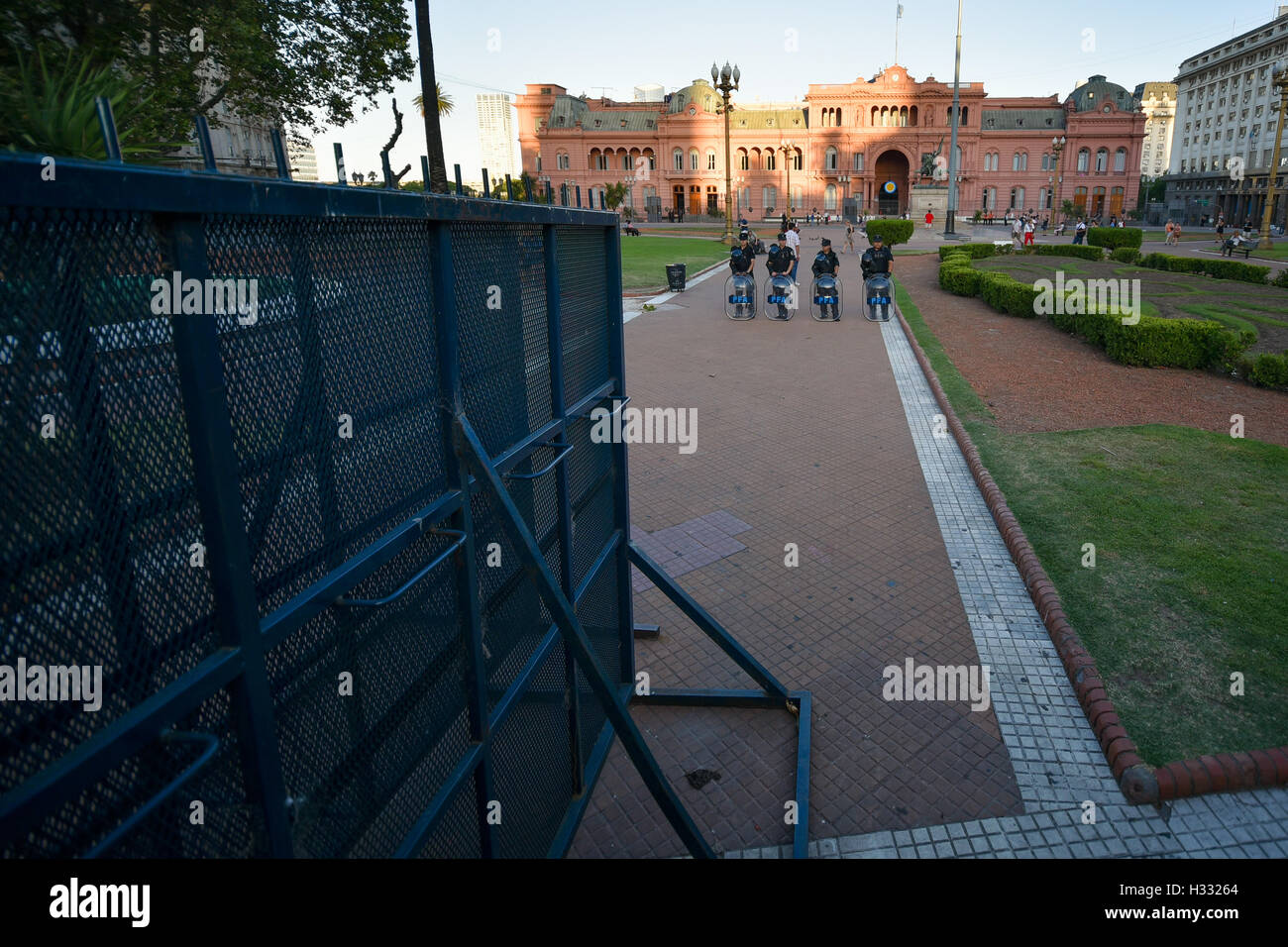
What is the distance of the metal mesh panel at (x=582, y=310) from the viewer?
4.23 metres

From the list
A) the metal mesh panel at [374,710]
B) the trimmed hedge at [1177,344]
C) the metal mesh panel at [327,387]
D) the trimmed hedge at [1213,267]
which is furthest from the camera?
the trimmed hedge at [1213,267]

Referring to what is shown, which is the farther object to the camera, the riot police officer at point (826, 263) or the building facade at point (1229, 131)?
the building facade at point (1229, 131)

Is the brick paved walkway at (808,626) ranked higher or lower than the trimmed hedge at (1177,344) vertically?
lower

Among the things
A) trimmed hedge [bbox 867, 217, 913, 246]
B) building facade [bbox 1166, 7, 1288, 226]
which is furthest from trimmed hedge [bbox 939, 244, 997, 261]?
building facade [bbox 1166, 7, 1288, 226]

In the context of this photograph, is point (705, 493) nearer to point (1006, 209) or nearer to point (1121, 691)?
point (1121, 691)

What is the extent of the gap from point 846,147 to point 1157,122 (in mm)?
101405

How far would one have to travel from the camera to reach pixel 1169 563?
6688 mm

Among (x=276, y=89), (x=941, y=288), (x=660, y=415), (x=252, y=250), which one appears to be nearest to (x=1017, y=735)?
(x=252, y=250)

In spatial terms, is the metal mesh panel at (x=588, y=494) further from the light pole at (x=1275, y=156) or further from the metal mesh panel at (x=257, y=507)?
the light pole at (x=1275, y=156)

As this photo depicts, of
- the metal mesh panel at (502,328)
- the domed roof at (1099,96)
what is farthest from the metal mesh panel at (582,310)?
the domed roof at (1099,96)

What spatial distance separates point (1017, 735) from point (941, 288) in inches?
945

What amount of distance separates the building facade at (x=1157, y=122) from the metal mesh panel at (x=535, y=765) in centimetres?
16958

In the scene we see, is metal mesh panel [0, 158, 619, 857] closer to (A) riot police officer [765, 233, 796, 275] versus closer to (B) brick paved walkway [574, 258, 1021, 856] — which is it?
(B) brick paved walkway [574, 258, 1021, 856]

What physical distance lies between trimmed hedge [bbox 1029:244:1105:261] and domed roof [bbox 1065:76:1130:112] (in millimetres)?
52033
